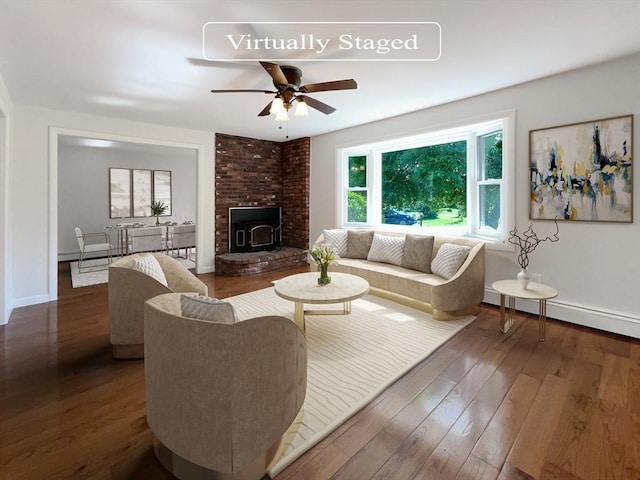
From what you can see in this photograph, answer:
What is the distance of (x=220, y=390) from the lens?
1304mm

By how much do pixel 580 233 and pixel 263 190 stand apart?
522 centimetres

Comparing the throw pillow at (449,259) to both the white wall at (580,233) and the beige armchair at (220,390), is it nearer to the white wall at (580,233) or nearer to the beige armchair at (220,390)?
the white wall at (580,233)

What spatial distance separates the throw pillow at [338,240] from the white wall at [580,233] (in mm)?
2072

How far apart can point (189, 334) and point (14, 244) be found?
435 centimetres

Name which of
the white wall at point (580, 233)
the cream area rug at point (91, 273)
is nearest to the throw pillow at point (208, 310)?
the white wall at point (580, 233)

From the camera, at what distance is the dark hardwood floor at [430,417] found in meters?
1.55

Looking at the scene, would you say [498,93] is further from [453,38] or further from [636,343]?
[636,343]

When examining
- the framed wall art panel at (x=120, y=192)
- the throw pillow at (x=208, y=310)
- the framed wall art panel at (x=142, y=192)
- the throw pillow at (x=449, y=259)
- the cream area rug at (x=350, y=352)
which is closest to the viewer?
the throw pillow at (x=208, y=310)

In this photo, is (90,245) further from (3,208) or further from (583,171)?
(583,171)

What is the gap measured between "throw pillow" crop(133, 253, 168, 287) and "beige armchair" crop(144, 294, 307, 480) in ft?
4.28

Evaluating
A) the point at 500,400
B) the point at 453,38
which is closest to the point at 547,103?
the point at 453,38

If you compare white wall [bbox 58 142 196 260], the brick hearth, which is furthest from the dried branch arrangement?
white wall [bbox 58 142 196 260]

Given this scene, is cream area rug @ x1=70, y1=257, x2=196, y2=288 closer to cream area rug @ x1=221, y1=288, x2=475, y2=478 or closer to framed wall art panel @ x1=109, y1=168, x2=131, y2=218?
framed wall art panel @ x1=109, y1=168, x2=131, y2=218

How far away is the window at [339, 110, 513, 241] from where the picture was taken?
13.4ft
